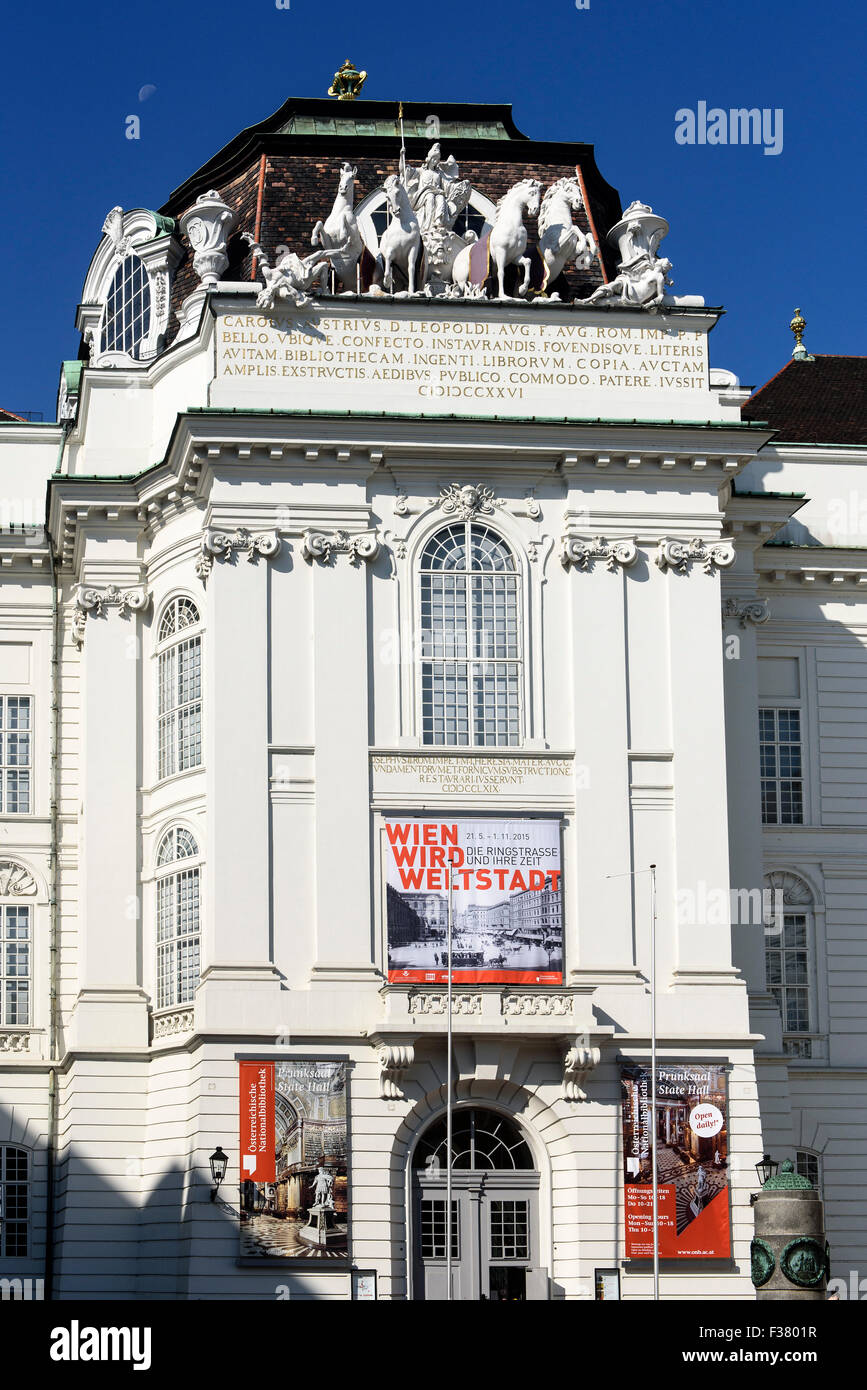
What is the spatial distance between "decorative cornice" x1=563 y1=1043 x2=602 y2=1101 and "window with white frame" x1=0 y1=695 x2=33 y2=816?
43.2 feet

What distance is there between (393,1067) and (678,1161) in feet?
17.4

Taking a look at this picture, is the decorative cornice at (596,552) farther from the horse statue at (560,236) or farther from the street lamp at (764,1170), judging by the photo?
the street lamp at (764,1170)

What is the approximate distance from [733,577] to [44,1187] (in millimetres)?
18236

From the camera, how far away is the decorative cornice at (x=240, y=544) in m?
44.6

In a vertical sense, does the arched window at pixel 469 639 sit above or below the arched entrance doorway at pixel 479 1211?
above

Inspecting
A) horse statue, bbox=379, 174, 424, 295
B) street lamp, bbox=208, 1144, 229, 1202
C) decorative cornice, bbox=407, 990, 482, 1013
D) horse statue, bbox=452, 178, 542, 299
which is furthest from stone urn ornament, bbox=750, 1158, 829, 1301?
horse statue, bbox=379, 174, 424, 295

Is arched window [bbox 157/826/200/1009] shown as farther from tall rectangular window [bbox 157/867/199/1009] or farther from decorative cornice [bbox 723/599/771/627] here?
decorative cornice [bbox 723/599/771/627]

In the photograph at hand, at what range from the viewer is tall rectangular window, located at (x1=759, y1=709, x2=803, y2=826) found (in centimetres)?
5138

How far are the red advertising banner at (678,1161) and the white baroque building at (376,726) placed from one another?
26 centimetres

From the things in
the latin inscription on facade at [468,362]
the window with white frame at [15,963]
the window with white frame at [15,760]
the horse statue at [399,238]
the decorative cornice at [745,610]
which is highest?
the horse statue at [399,238]

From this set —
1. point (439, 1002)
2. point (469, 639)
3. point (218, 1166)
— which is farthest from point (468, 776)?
point (218, 1166)

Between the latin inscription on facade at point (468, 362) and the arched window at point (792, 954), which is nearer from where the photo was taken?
the latin inscription on facade at point (468, 362)

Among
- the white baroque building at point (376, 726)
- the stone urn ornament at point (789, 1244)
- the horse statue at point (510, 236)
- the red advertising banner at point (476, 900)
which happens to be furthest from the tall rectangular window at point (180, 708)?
the stone urn ornament at point (789, 1244)

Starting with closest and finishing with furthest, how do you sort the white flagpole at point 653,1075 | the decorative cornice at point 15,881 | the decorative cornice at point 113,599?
the white flagpole at point 653,1075
the decorative cornice at point 113,599
the decorative cornice at point 15,881
